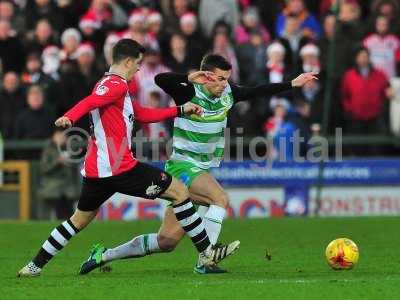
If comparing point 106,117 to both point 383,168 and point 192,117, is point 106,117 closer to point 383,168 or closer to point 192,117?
point 192,117

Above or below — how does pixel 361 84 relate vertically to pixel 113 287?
above

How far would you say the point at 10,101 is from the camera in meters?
19.7

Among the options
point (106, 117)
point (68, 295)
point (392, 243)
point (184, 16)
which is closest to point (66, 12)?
point (184, 16)

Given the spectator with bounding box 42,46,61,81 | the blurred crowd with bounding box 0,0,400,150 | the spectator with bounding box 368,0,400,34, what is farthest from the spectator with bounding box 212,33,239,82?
the spectator with bounding box 42,46,61,81

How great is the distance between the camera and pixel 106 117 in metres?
10.8

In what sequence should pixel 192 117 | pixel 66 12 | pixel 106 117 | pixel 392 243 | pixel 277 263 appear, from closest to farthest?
pixel 106 117 < pixel 192 117 < pixel 277 263 < pixel 392 243 < pixel 66 12

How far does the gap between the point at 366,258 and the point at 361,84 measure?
22.5 ft

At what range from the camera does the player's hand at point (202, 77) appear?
11430 millimetres

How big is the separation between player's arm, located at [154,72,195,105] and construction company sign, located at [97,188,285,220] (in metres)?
8.00

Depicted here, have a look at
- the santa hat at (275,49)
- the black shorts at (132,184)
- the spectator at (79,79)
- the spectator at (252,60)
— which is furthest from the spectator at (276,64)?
the black shorts at (132,184)

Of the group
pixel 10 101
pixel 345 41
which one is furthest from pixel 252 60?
pixel 10 101

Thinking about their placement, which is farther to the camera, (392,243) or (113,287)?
(392,243)

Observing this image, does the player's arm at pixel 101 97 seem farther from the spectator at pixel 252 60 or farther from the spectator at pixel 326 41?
the spectator at pixel 326 41

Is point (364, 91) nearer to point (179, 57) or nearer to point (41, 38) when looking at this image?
point (179, 57)
